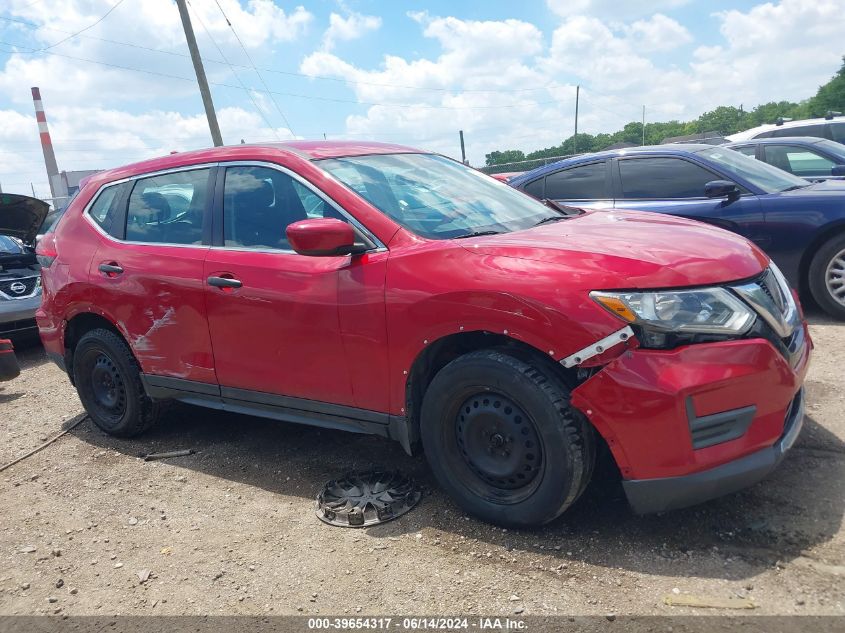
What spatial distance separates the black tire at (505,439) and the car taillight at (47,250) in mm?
3229

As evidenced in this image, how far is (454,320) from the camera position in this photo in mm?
2887

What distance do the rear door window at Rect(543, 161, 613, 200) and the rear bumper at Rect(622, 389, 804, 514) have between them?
4.62m

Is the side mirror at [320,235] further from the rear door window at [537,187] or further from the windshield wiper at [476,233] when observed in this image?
the rear door window at [537,187]

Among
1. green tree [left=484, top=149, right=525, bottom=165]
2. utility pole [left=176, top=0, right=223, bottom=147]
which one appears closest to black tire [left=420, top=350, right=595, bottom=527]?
utility pole [left=176, top=0, right=223, bottom=147]

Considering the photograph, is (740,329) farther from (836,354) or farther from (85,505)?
(85,505)

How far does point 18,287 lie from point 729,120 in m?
66.8

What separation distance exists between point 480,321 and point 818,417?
7.29ft

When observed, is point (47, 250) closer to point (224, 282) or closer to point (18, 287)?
point (224, 282)

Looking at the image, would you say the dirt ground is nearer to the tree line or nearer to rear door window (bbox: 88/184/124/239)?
rear door window (bbox: 88/184/124/239)

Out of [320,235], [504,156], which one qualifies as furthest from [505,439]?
[504,156]

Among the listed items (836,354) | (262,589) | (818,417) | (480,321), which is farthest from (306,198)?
(836,354)

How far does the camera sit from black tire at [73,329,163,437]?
177 inches

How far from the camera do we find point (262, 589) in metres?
2.81

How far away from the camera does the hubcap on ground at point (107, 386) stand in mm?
4598
